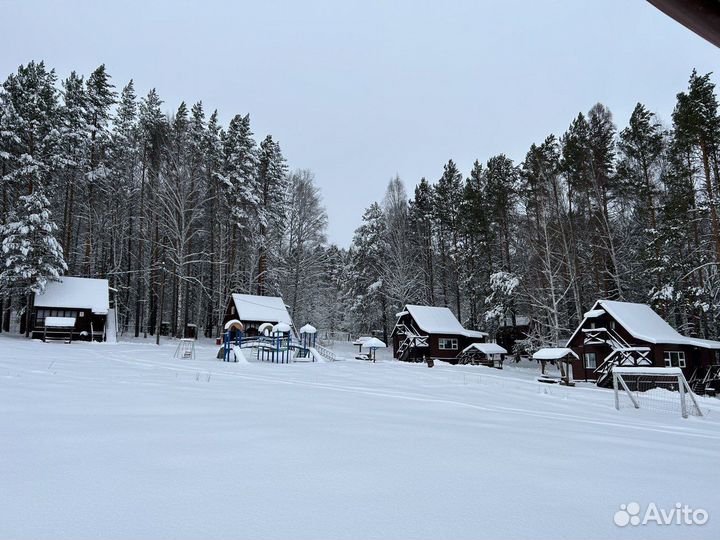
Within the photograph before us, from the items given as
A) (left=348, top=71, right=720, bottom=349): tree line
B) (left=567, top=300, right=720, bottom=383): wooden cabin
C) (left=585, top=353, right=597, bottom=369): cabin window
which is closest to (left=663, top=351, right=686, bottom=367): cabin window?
(left=567, top=300, right=720, bottom=383): wooden cabin

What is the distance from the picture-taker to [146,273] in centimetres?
3812

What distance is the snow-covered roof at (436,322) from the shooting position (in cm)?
3841

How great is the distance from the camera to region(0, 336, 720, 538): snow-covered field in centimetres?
294

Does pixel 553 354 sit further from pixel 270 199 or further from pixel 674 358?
pixel 270 199

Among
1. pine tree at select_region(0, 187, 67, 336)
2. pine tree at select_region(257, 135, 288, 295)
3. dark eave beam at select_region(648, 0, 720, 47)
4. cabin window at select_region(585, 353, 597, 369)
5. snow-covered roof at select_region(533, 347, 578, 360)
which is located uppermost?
pine tree at select_region(257, 135, 288, 295)

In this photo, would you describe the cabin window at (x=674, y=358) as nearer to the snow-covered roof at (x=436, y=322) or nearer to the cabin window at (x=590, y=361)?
the cabin window at (x=590, y=361)

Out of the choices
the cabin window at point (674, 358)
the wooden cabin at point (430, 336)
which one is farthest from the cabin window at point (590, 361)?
the wooden cabin at point (430, 336)

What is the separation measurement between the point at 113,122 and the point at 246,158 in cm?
1244

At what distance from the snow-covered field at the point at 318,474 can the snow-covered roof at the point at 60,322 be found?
28.4 meters

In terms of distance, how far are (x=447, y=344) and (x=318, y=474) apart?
36.7 metres

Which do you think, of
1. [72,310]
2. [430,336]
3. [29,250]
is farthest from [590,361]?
[29,250]

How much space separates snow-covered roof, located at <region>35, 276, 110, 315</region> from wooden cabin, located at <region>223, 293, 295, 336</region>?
9169 millimetres

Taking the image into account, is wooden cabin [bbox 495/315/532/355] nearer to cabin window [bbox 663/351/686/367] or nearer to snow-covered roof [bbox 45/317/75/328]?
cabin window [bbox 663/351/686/367]

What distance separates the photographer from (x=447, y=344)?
129 ft
